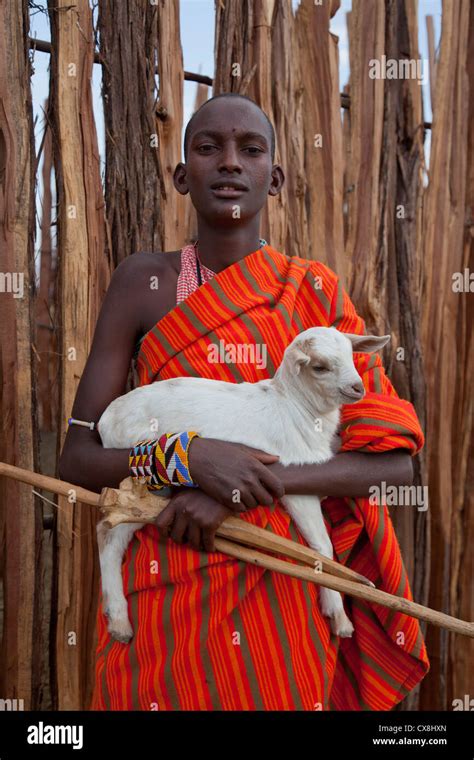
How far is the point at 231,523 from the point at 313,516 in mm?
190

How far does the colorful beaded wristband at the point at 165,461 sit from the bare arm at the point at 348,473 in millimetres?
185

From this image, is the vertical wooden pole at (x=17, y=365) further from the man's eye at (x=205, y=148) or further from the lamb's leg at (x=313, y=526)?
the lamb's leg at (x=313, y=526)

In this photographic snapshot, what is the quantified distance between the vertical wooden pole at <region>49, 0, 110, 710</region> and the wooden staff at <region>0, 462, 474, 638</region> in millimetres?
1149

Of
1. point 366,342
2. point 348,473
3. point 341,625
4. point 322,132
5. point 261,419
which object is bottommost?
point 341,625

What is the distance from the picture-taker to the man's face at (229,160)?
5.90 ft

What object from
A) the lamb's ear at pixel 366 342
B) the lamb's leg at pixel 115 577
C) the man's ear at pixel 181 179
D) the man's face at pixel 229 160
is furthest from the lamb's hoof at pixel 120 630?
the man's ear at pixel 181 179

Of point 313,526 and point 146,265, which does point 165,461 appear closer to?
point 313,526

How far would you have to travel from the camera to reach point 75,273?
265 cm

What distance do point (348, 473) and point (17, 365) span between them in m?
1.37

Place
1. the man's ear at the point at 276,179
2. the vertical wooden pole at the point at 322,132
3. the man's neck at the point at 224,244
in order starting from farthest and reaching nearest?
the vertical wooden pole at the point at 322,132, the man's ear at the point at 276,179, the man's neck at the point at 224,244

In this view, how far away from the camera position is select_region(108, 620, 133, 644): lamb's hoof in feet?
5.43

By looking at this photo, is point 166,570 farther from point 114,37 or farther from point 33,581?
point 114,37

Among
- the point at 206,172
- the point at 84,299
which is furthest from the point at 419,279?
the point at 206,172

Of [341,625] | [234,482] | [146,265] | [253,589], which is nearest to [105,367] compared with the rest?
[146,265]
